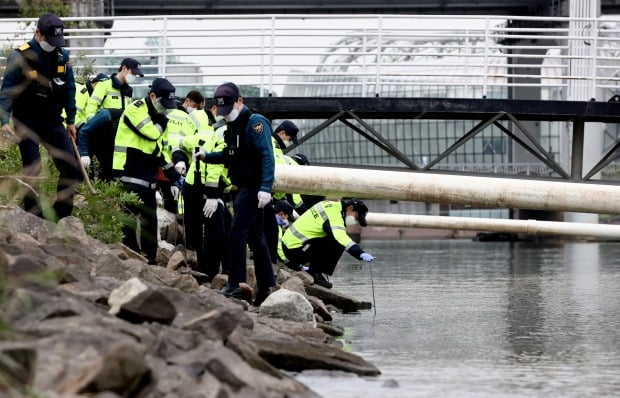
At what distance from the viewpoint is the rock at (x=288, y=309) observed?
948 cm

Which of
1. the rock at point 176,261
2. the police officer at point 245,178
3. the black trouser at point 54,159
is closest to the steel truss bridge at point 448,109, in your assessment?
the rock at point 176,261

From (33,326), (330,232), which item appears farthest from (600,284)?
(33,326)

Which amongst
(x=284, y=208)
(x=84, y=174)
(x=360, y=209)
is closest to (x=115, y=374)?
(x=84, y=174)

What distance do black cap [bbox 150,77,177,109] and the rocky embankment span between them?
3236 mm

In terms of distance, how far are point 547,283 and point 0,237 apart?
364 inches

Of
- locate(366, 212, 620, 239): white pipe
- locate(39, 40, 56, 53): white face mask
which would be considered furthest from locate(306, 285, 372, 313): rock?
locate(366, 212, 620, 239): white pipe

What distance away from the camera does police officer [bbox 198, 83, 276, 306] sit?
10773mm

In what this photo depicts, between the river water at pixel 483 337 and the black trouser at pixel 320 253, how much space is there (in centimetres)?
41

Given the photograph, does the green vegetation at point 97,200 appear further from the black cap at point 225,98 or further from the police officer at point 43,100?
the black cap at point 225,98

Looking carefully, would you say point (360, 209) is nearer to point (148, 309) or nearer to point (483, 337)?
point (483, 337)

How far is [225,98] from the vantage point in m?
10.8

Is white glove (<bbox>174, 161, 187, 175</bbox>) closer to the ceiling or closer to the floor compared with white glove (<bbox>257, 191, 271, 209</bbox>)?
closer to the ceiling

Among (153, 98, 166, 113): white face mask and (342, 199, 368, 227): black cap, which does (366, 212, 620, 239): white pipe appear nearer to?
(342, 199, 368, 227): black cap

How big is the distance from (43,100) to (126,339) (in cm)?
511
